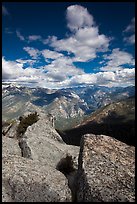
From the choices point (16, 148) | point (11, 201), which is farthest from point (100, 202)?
point (16, 148)

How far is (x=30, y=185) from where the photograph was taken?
14391 mm

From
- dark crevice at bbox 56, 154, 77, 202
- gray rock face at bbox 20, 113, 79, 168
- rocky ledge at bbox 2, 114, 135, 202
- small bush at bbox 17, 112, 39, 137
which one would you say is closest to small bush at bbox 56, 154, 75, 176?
dark crevice at bbox 56, 154, 77, 202

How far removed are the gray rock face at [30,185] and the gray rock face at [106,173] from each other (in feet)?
4.25

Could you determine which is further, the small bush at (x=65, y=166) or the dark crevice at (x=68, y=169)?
the small bush at (x=65, y=166)

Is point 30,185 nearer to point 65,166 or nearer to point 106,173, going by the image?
point 106,173

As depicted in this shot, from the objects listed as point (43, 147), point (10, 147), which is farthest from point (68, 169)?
point (10, 147)

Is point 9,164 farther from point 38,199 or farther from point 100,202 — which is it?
point 100,202

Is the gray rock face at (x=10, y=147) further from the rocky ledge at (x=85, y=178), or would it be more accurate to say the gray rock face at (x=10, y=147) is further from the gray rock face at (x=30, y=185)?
the gray rock face at (x=30, y=185)

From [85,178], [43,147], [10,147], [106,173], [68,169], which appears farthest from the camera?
[43,147]

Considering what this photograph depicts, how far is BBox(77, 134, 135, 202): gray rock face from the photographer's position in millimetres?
12984

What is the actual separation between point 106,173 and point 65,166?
6503mm

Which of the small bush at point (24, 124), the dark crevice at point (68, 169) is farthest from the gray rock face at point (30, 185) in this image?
the small bush at point (24, 124)

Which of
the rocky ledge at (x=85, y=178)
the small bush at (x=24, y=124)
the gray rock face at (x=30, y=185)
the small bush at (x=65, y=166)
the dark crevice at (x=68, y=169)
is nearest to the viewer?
the rocky ledge at (x=85, y=178)

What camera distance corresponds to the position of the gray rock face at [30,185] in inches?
555
